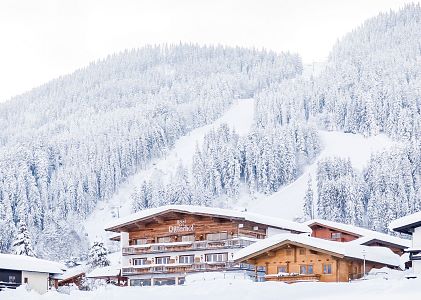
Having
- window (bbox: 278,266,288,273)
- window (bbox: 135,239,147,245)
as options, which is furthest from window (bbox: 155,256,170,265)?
window (bbox: 278,266,288,273)

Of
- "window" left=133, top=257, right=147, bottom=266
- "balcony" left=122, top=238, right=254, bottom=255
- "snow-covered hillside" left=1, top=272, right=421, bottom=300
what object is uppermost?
"balcony" left=122, top=238, right=254, bottom=255

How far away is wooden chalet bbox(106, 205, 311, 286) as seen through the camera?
5606 centimetres

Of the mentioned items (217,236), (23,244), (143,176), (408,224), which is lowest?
(408,224)

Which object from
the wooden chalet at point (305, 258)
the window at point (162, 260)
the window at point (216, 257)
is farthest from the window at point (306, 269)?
the window at point (162, 260)

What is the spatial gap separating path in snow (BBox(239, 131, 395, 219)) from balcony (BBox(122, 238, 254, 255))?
66.9m

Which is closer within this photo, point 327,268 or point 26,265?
point 327,268

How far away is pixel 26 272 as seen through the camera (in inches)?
2295

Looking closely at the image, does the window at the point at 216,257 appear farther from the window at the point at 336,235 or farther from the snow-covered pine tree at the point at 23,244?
the snow-covered pine tree at the point at 23,244

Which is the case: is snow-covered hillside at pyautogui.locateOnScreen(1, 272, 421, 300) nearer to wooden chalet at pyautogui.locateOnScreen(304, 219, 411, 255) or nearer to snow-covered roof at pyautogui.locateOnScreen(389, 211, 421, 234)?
snow-covered roof at pyautogui.locateOnScreen(389, 211, 421, 234)

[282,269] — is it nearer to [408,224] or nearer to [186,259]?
[408,224]

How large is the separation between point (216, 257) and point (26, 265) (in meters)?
14.5

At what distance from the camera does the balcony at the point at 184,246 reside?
55.3 meters

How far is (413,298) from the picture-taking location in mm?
18266

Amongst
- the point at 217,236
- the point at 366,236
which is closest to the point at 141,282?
the point at 217,236
